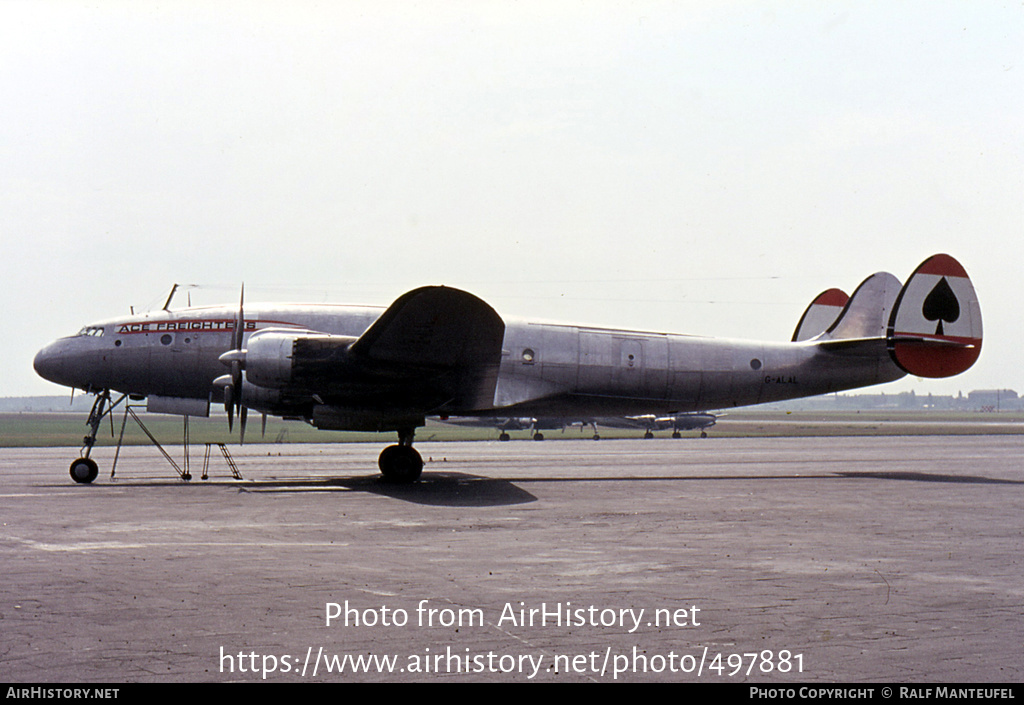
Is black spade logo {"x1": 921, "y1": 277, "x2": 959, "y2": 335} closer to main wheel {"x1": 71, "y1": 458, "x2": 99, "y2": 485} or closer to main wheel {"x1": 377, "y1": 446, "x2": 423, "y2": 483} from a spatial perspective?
main wheel {"x1": 377, "y1": 446, "x2": 423, "y2": 483}

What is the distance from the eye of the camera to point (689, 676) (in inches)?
237

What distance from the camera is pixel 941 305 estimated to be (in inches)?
984

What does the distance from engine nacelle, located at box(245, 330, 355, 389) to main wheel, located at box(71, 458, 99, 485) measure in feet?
17.1

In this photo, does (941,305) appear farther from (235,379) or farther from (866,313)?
(235,379)

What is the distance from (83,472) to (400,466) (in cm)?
789

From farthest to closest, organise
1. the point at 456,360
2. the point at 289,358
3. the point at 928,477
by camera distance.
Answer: the point at 928,477
the point at 456,360
the point at 289,358

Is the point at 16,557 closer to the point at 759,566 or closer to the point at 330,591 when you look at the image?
the point at 330,591

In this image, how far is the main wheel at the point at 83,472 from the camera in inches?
823

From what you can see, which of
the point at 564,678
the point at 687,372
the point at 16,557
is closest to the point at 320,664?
the point at 564,678

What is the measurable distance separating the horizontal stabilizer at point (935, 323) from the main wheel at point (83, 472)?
22184 mm

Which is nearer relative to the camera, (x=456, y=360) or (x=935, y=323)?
(x=456, y=360)

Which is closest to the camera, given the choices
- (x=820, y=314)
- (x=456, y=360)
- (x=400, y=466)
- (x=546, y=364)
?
(x=456, y=360)

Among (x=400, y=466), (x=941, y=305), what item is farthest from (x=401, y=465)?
(x=941, y=305)

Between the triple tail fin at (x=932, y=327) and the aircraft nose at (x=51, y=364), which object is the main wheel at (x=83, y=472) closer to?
the aircraft nose at (x=51, y=364)
